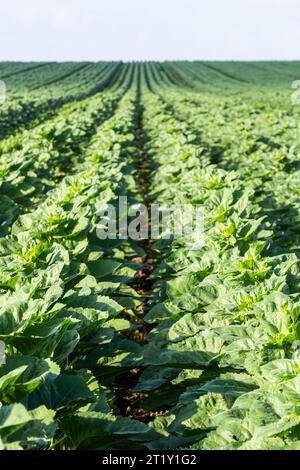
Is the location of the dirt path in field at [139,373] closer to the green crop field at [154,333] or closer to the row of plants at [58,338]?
the green crop field at [154,333]

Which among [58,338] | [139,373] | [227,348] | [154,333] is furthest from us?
[139,373]

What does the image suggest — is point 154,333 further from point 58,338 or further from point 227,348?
point 58,338

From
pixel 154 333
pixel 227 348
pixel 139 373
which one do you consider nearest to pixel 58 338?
pixel 227 348

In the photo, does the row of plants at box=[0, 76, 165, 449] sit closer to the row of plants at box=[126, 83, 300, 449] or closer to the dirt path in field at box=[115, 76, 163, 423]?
the row of plants at box=[126, 83, 300, 449]

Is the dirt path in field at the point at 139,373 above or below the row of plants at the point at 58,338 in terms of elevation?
below

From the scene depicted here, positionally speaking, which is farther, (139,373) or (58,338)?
(139,373)

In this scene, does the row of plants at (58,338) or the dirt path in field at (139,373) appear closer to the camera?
the row of plants at (58,338)

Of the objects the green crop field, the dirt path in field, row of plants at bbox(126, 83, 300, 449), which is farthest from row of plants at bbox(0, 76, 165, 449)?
the dirt path in field

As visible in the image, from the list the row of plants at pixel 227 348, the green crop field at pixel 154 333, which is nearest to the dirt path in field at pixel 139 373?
the green crop field at pixel 154 333

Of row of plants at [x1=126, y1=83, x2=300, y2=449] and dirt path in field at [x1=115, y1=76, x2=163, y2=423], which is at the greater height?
row of plants at [x1=126, y1=83, x2=300, y2=449]

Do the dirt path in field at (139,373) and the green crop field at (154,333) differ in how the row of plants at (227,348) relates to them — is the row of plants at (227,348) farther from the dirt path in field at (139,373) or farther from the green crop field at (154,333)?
the dirt path in field at (139,373)

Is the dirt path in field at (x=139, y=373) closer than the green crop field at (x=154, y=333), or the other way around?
the green crop field at (x=154, y=333)

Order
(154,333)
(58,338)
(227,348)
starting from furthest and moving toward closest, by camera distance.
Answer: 1. (154,333)
2. (227,348)
3. (58,338)

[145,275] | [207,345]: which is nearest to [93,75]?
[145,275]
